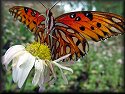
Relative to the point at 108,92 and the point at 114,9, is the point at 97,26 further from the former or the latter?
the point at 114,9

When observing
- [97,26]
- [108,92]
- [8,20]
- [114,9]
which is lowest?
[108,92]

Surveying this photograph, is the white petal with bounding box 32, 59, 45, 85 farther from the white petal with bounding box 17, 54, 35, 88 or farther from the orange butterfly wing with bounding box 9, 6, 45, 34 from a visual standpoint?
the orange butterfly wing with bounding box 9, 6, 45, 34

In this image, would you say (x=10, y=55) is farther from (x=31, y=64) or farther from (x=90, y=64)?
(x=90, y=64)

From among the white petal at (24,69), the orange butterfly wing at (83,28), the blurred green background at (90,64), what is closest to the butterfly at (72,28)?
the orange butterfly wing at (83,28)

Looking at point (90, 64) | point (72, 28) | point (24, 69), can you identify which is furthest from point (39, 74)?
point (90, 64)

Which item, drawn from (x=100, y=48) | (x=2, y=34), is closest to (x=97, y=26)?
(x=2, y=34)

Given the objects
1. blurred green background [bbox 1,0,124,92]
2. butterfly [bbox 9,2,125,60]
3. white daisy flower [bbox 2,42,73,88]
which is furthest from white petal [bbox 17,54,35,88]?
blurred green background [bbox 1,0,124,92]

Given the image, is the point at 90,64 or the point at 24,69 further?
the point at 90,64
